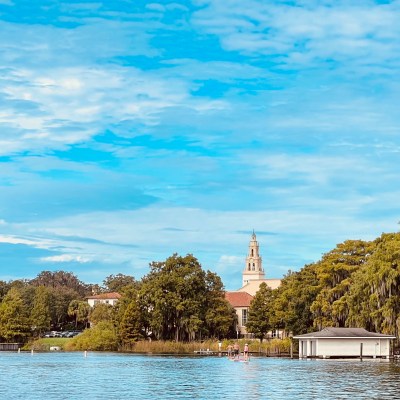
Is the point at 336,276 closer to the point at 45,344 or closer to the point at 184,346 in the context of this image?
the point at 184,346

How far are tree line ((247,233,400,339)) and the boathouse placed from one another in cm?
160

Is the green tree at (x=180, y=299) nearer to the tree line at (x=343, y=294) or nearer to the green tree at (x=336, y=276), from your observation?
the tree line at (x=343, y=294)

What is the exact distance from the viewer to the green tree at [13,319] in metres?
131

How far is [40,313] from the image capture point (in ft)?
464

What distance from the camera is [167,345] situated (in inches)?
4466

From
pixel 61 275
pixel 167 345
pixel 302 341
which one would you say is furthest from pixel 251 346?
pixel 61 275

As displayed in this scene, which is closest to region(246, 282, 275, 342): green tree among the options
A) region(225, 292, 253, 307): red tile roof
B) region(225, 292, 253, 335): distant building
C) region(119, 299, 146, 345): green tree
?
region(119, 299, 146, 345): green tree

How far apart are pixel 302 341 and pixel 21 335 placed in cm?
5740

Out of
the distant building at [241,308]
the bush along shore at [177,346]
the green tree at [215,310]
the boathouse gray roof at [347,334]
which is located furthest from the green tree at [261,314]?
the boathouse gray roof at [347,334]

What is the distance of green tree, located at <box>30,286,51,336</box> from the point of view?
458 ft

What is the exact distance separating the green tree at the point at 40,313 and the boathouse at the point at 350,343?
2488 inches

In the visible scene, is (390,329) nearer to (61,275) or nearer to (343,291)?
(343,291)

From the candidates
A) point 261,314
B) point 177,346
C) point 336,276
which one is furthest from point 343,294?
point 177,346

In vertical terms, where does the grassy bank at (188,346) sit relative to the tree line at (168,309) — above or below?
below
